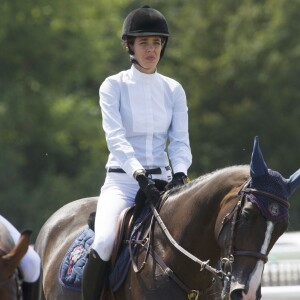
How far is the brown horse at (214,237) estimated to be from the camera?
7098 millimetres

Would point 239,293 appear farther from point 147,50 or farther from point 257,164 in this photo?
point 147,50

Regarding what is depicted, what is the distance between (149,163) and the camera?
27.8 feet

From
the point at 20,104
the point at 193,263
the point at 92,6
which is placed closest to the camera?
the point at 193,263

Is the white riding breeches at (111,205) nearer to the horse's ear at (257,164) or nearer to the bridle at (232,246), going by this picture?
the bridle at (232,246)

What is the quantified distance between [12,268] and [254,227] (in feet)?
5.83

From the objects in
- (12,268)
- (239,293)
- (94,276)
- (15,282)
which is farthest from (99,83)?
(12,268)

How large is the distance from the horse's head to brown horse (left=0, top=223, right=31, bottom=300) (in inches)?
59.3

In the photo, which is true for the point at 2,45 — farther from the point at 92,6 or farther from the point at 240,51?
the point at 240,51

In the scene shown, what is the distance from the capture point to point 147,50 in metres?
8.52

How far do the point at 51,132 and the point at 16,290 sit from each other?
76.5 feet

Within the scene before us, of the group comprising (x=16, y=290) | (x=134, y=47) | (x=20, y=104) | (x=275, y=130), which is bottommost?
(x=275, y=130)

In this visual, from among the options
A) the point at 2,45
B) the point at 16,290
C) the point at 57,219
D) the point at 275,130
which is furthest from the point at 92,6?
the point at 16,290

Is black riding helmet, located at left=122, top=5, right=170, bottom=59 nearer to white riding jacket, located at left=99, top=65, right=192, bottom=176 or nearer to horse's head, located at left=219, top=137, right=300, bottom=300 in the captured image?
white riding jacket, located at left=99, top=65, right=192, bottom=176

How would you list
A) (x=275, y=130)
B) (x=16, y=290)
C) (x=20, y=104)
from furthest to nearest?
(x=275, y=130), (x=20, y=104), (x=16, y=290)
